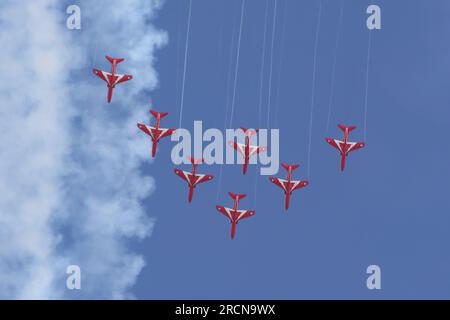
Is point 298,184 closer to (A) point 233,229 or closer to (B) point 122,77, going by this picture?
(A) point 233,229

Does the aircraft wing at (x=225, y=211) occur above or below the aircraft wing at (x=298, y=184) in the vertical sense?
below

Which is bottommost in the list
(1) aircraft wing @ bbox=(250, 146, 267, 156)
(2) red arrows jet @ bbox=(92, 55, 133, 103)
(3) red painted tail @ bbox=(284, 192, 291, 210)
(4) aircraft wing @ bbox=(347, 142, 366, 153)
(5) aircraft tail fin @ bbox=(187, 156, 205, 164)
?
(3) red painted tail @ bbox=(284, 192, 291, 210)

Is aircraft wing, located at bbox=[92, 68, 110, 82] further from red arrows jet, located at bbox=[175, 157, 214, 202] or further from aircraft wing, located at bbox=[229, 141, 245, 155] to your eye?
aircraft wing, located at bbox=[229, 141, 245, 155]

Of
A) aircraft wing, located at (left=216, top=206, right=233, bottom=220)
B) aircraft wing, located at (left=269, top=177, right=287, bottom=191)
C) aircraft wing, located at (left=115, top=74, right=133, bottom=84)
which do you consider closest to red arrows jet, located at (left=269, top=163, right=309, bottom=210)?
aircraft wing, located at (left=269, top=177, right=287, bottom=191)

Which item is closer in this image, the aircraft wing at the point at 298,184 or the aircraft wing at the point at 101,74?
the aircraft wing at the point at 101,74

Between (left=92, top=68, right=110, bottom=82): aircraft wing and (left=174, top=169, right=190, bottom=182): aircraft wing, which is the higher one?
(left=92, top=68, right=110, bottom=82): aircraft wing

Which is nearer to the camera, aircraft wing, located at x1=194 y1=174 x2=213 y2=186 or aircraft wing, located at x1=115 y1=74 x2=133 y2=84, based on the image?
aircraft wing, located at x1=194 y1=174 x2=213 y2=186

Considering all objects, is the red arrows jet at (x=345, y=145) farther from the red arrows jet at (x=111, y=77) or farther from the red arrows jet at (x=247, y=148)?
the red arrows jet at (x=111, y=77)

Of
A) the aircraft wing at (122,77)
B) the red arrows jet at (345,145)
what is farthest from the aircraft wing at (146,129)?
the red arrows jet at (345,145)

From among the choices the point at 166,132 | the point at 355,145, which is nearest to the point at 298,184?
the point at 355,145
